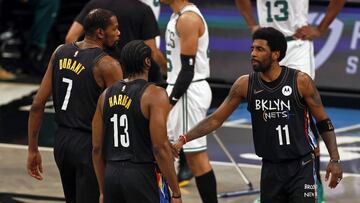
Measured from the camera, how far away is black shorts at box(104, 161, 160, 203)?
678 centimetres

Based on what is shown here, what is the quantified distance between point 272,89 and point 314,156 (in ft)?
2.06

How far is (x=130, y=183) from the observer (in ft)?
22.2

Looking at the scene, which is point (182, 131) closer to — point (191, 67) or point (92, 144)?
point (191, 67)

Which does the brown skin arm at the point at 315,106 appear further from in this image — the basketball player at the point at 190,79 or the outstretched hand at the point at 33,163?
the outstretched hand at the point at 33,163

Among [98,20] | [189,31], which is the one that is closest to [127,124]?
[98,20]

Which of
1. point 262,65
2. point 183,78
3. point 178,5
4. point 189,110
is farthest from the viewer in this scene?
point 189,110

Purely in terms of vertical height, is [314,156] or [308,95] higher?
[308,95]

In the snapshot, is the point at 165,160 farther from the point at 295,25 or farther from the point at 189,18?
the point at 295,25

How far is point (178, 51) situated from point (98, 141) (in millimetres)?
2336

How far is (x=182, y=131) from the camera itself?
9.37 meters

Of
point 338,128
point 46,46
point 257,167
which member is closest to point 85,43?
point 257,167

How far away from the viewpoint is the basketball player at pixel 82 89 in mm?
7527

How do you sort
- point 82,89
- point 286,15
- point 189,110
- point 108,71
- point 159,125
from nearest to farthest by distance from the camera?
point 159,125 → point 108,71 → point 82,89 → point 189,110 → point 286,15

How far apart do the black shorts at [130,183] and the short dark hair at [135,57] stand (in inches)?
25.2
